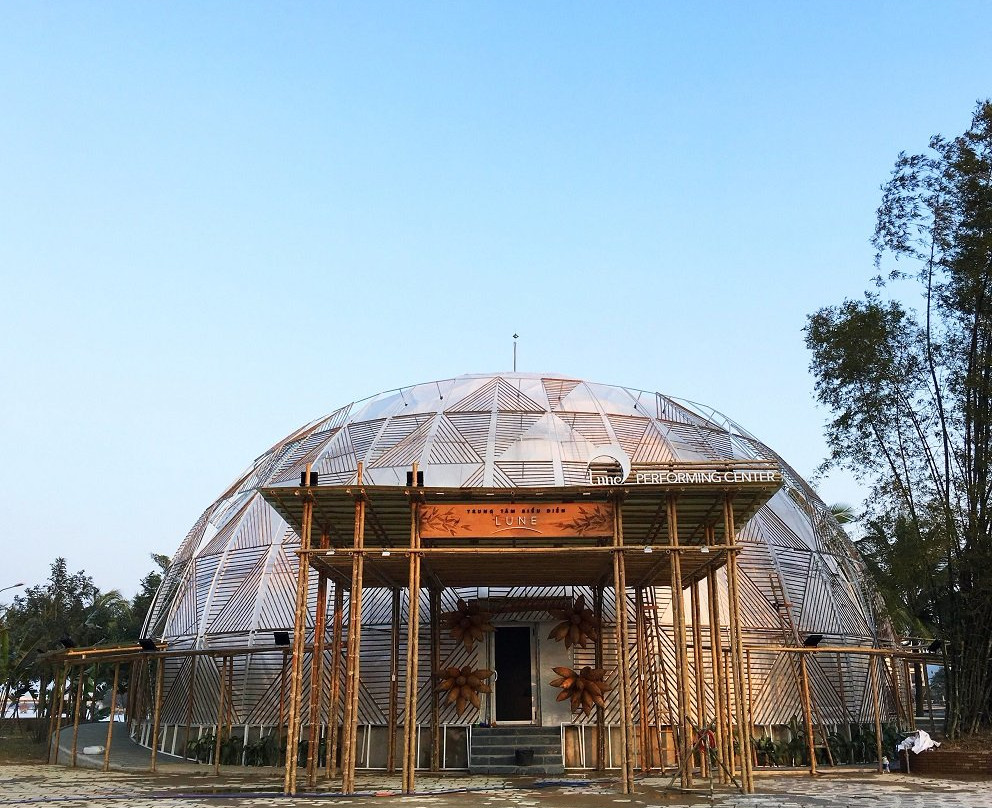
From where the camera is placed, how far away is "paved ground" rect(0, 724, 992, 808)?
14625 mm

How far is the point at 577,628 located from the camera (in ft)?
70.6

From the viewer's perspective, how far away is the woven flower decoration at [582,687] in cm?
2097

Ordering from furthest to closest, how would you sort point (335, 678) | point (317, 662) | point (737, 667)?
1. point (317, 662)
2. point (335, 678)
3. point (737, 667)

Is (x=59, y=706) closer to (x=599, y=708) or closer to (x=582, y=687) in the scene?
(x=582, y=687)

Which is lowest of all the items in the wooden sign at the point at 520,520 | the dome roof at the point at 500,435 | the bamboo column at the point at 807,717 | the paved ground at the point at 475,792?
the paved ground at the point at 475,792

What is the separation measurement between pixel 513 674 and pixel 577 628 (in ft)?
6.63

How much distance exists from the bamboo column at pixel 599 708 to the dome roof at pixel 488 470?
3.30m

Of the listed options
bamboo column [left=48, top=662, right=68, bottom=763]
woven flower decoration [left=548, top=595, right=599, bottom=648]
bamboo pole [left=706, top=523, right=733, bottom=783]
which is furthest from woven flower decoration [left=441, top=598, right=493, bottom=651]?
bamboo column [left=48, top=662, right=68, bottom=763]

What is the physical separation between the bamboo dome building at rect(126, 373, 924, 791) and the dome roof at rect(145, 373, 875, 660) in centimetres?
8

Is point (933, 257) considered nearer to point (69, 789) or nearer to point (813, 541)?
point (813, 541)

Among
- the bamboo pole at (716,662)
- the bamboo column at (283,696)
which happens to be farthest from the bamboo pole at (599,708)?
the bamboo column at (283,696)

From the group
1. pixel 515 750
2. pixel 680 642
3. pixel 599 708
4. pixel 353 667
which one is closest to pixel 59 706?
pixel 353 667

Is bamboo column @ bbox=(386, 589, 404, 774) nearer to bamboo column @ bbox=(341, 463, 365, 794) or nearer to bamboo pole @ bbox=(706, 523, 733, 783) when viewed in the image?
bamboo column @ bbox=(341, 463, 365, 794)

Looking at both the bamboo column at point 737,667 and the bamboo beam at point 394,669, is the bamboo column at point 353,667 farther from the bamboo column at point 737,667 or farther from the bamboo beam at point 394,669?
the bamboo column at point 737,667
